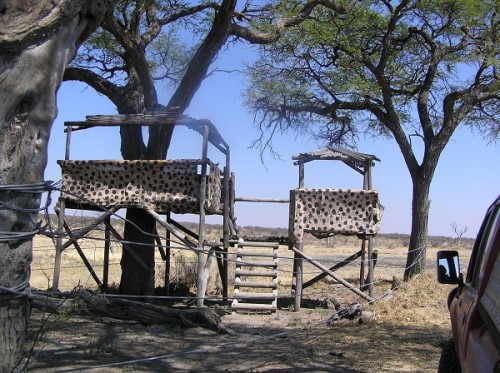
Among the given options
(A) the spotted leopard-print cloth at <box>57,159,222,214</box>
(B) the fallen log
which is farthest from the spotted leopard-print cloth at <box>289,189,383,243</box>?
(B) the fallen log

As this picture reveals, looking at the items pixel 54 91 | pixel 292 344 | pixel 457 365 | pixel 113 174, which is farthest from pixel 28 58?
pixel 113 174

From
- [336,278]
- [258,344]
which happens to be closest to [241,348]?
[258,344]

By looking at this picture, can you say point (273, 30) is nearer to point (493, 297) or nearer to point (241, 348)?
point (241, 348)

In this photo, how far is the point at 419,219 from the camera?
17.7 metres

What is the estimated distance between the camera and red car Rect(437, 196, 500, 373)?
2.70 meters

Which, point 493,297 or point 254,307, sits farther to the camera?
point 254,307

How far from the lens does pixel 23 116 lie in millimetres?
3598

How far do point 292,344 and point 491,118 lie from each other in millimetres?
14195

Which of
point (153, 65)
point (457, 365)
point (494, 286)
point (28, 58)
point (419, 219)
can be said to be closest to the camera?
point (494, 286)

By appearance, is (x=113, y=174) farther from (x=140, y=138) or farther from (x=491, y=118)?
(x=491, y=118)

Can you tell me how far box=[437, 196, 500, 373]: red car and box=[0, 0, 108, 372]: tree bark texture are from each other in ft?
8.63

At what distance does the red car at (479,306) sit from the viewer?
106 inches

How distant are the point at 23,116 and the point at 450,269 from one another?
3235 millimetres

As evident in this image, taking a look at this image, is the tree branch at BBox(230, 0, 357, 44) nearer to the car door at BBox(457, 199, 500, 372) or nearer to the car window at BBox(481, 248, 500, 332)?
the car door at BBox(457, 199, 500, 372)
